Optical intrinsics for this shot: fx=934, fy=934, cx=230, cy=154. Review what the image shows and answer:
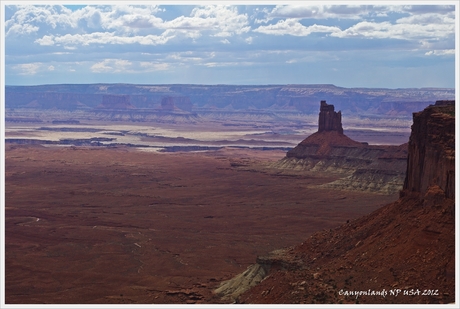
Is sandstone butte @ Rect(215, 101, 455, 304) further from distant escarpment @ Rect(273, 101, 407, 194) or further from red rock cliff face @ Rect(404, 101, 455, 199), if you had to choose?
distant escarpment @ Rect(273, 101, 407, 194)

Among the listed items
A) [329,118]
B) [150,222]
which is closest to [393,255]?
[150,222]

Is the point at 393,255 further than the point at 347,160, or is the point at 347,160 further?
the point at 347,160

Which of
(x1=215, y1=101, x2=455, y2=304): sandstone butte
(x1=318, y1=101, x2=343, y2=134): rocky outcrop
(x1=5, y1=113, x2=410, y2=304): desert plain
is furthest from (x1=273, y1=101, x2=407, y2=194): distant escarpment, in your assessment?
(x1=215, y1=101, x2=455, y2=304): sandstone butte

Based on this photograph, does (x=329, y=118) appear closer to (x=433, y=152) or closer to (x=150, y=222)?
(x=150, y=222)

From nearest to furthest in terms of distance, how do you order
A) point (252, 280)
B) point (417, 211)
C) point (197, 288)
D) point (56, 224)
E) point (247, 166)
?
point (417, 211), point (252, 280), point (197, 288), point (56, 224), point (247, 166)

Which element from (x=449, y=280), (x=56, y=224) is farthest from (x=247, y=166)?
(x=449, y=280)

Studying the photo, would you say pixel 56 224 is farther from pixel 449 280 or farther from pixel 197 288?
pixel 449 280
